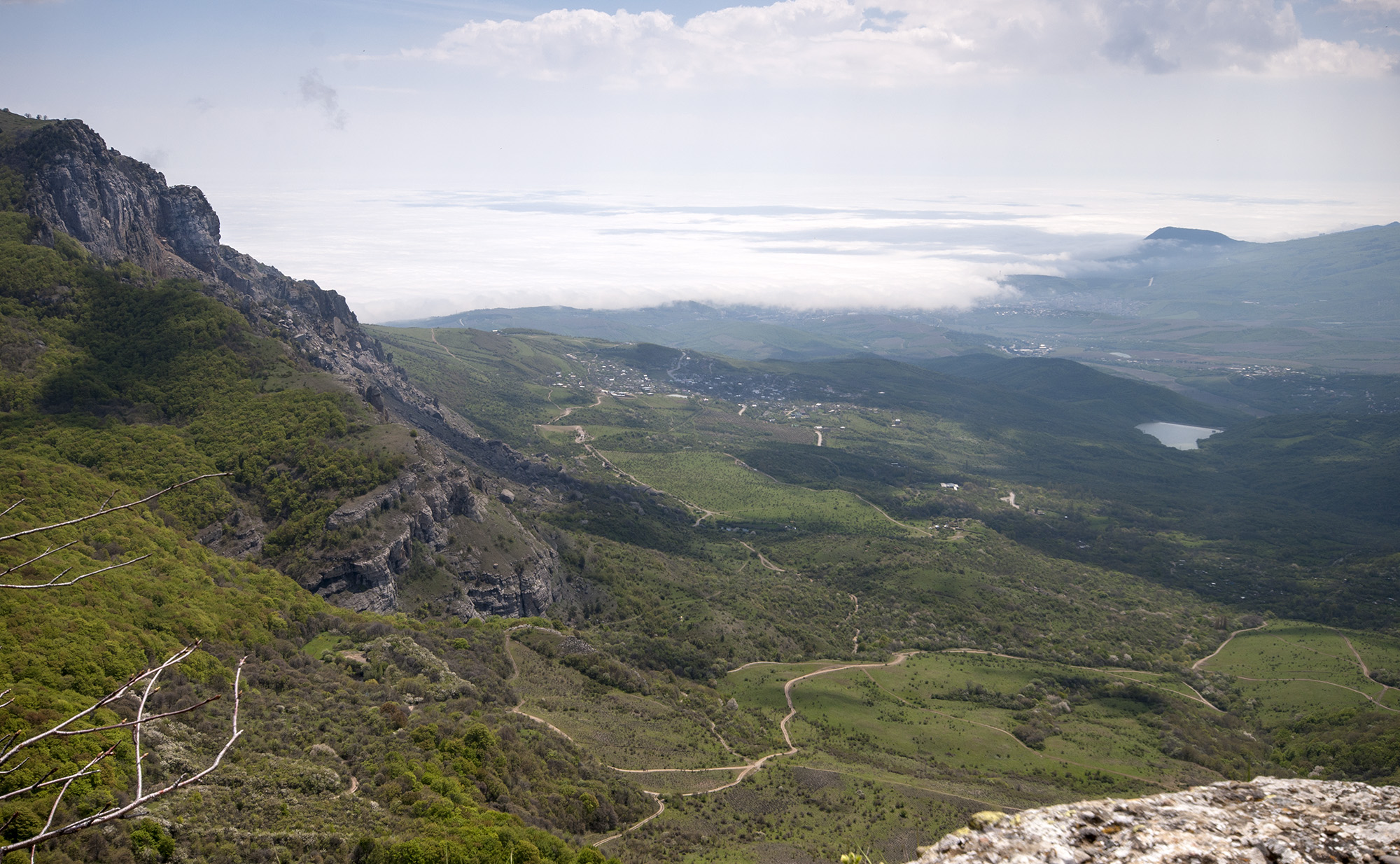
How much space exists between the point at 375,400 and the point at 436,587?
33.1 meters

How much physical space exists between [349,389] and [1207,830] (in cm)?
9334

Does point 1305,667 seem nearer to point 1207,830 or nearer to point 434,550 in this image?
point 434,550

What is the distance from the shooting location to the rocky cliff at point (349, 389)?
68500 millimetres

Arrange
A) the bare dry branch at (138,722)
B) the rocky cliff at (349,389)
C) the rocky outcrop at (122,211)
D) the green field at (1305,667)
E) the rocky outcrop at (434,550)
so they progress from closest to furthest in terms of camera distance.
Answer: the bare dry branch at (138,722) < the rocky outcrop at (434,550) < the rocky cliff at (349,389) < the green field at (1305,667) < the rocky outcrop at (122,211)

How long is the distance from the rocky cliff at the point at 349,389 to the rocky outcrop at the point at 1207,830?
2503 inches

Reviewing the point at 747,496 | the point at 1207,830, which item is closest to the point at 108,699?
the point at 1207,830

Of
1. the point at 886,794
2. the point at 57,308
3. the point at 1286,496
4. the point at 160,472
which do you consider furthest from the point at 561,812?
the point at 1286,496

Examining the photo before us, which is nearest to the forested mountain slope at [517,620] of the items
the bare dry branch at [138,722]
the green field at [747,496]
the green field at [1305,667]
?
the green field at [1305,667]

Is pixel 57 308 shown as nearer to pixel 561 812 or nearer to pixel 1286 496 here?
pixel 561 812

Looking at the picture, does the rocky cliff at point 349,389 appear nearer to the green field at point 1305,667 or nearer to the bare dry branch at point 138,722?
the bare dry branch at point 138,722

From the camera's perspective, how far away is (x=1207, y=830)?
11930 mm

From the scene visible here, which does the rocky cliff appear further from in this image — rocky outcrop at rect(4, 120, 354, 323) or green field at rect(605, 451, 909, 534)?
green field at rect(605, 451, 909, 534)

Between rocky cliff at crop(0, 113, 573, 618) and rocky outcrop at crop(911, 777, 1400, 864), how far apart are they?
2503 inches

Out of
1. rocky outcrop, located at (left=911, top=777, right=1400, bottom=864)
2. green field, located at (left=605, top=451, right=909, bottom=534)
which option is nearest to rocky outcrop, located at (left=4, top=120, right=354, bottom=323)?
green field, located at (left=605, top=451, right=909, bottom=534)
